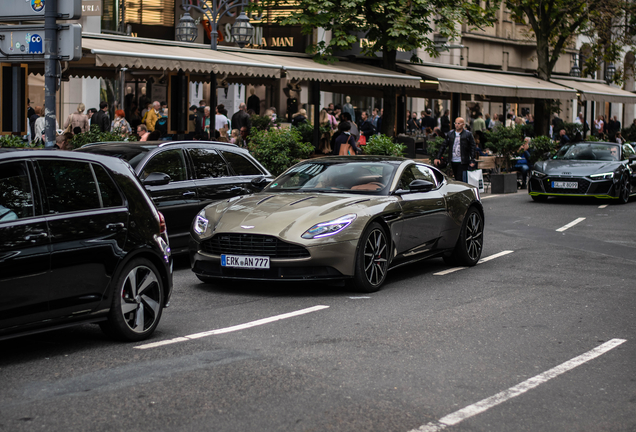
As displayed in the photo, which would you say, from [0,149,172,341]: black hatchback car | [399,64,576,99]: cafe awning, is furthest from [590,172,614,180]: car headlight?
[0,149,172,341]: black hatchback car

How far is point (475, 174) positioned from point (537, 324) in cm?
1432

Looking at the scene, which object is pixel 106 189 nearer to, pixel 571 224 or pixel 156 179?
pixel 156 179

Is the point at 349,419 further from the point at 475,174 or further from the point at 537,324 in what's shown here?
the point at 475,174

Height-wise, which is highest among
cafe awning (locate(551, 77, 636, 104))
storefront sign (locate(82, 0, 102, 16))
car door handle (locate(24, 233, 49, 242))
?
storefront sign (locate(82, 0, 102, 16))

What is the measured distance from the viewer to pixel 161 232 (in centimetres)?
704

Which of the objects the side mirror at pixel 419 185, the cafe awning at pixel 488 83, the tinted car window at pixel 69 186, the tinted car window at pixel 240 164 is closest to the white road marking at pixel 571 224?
the tinted car window at pixel 240 164

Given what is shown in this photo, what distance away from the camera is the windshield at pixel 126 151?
34.0 ft

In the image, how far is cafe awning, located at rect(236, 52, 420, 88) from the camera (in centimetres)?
2058

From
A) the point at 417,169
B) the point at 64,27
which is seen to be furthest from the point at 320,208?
the point at 64,27

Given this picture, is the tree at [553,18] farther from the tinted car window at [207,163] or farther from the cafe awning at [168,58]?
the tinted car window at [207,163]

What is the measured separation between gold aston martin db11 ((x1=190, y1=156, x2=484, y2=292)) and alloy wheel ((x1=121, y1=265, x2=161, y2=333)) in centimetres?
181

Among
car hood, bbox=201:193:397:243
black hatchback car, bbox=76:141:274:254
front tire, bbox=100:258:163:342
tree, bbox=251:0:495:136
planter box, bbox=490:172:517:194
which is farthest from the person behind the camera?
tree, bbox=251:0:495:136

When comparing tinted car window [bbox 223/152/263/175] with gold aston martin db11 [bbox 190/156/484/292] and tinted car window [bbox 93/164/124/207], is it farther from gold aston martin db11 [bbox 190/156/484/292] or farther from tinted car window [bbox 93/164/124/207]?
tinted car window [bbox 93/164/124/207]

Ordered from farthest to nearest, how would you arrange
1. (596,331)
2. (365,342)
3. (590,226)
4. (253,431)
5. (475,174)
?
(475,174)
(590,226)
(596,331)
(365,342)
(253,431)
